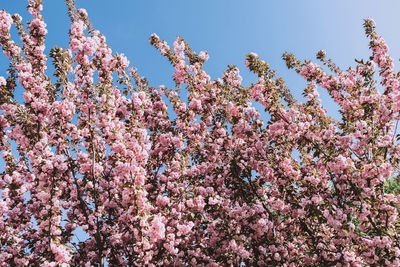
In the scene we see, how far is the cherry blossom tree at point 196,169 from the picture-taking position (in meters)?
5.89

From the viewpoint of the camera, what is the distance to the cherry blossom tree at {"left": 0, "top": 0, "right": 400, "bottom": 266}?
232 inches

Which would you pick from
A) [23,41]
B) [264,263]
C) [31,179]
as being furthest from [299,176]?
[23,41]

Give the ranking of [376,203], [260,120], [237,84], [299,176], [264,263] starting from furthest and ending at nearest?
[237,84], [260,120], [299,176], [264,263], [376,203]

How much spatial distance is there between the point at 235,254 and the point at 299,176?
2.43 meters

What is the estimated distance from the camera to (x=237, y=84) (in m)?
8.91

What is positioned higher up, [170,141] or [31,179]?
[170,141]

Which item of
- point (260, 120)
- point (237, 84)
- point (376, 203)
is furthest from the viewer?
point (237, 84)

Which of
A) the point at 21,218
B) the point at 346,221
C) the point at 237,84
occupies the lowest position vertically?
the point at 346,221

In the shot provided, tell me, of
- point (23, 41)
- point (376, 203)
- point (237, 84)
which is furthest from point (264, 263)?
point (23, 41)

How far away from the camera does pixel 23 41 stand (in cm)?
791

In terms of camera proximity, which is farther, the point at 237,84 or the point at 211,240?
the point at 237,84

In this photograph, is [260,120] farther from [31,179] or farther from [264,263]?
[31,179]

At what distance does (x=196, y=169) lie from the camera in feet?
25.2

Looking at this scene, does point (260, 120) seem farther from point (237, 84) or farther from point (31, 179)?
point (31, 179)
